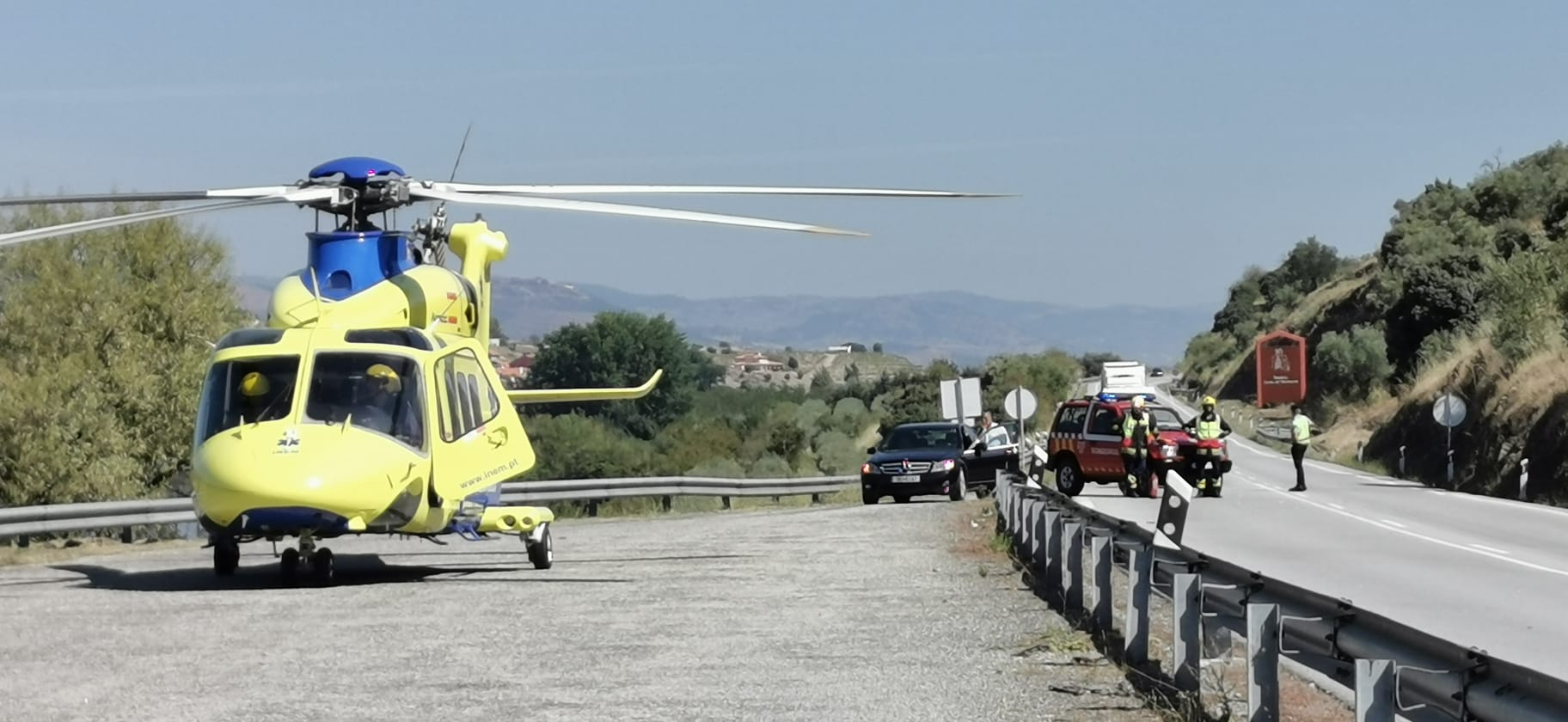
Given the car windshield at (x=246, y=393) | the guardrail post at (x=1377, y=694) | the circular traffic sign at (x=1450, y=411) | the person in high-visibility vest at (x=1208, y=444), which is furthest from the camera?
the circular traffic sign at (x=1450, y=411)

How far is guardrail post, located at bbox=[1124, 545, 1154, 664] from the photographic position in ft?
34.6

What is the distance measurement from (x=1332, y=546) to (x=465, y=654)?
14.7 m

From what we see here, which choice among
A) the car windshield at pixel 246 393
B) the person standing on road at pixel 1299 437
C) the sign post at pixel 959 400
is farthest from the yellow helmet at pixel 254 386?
the sign post at pixel 959 400

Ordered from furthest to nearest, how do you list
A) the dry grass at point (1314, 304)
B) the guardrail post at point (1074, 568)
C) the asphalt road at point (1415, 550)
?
the dry grass at point (1314, 304) < the asphalt road at point (1415, 550) < the guardrail post at point (1074, 568)

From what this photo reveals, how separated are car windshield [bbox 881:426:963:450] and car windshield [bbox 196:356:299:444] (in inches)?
847

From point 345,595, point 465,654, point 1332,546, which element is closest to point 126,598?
point 345,595

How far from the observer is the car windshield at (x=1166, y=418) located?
37.4 meters

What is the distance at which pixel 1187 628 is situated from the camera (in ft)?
30.8

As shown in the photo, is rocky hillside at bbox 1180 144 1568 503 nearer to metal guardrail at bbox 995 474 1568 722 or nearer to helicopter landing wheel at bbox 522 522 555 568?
helicopter landing wheel at bbox 522 522 555 568

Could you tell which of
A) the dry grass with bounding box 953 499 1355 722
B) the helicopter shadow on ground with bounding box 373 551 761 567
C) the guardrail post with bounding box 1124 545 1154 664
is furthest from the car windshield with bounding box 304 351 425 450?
the guardrail post with bounding box 1124 545 1154 664

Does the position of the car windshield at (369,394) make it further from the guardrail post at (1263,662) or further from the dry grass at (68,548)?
the guardrail post at (1263,662)

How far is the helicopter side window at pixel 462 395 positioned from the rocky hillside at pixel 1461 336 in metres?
25.0

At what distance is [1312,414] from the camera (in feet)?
348

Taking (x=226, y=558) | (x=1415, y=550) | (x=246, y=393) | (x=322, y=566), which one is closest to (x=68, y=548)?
(x=226, y=558)
